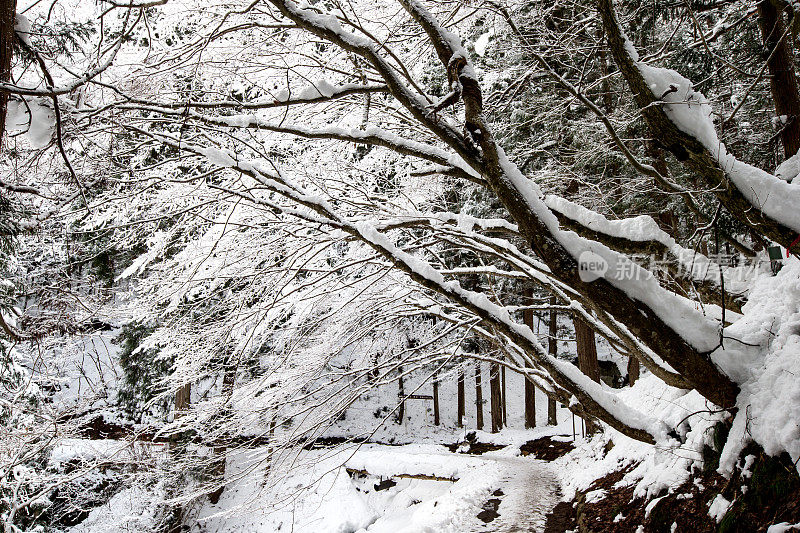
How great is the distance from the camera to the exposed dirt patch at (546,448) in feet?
47.7

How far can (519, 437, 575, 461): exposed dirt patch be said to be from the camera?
14526 mm

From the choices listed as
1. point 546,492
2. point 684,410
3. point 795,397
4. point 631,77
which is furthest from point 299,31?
point 546,492

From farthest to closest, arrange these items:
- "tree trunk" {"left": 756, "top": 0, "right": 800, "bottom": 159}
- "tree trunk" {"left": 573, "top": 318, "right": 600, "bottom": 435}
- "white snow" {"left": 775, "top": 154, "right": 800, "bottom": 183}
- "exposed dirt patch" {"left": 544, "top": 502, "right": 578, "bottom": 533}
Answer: "tree trunk" {"left": 573, "top": 318, "right": 600, "bottom": 435} < "exposed dirt patch" {"left": 544, "top": 502, "right": 578, "bottom": 533} < "tree trunk" {"left": 756, "top": 0, "right": 800, "bottom": 159} < "white snow" {"left": 775, "top": 154, "right": 800, "bottom": 183}

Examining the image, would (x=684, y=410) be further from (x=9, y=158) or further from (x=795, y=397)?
(x=9, y=158)

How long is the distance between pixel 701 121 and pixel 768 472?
2.43 metres

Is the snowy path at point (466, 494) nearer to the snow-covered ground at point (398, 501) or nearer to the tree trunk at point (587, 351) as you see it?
the snow-covered ground at point (398, 501)

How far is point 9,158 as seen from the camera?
9.90 ft

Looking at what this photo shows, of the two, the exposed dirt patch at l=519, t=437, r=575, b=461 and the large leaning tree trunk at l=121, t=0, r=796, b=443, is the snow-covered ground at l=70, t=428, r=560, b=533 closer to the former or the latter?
the exposed dirt patch at l=519, t=437, r=575, b=461

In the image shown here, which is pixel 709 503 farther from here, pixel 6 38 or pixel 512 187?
pixel 6 38


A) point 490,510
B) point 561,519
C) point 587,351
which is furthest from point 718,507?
point 587,351

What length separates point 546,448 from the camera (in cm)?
1566

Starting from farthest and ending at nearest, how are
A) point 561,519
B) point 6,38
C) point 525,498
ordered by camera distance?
point 525,498, point 561,519, point 6,38

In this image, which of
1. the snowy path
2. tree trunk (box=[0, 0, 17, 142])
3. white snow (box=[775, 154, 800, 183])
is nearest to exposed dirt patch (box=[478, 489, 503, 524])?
the snowy path

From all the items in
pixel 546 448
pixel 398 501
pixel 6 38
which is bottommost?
pixel 546 448
